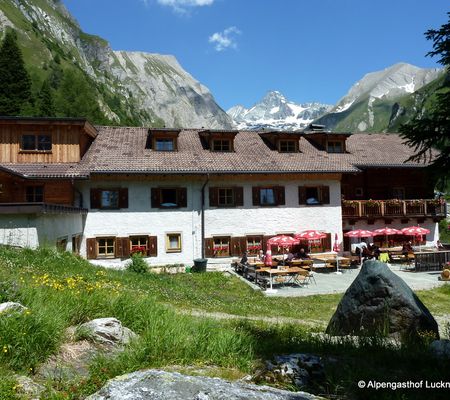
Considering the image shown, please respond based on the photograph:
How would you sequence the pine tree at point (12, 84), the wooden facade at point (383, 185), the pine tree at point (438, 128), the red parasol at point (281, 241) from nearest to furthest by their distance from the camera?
the pine tree at point (438, 128) → the red parasol at point (281, 241) → the wooden facade at point (383, 185) → the pine tree at point (12, 84)

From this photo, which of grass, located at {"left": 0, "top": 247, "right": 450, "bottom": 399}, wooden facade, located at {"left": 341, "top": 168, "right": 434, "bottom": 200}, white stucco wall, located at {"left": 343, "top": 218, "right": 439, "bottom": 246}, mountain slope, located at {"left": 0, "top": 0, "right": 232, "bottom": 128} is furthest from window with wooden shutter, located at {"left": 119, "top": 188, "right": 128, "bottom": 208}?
mountain slope, located at {"left": 0, "top": 0, "right": 232, "bottom": 128}

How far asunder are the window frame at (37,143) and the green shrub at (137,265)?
25.7ft

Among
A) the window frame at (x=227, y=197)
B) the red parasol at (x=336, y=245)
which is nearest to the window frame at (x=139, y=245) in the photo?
the window frame at (x=227, y=197)

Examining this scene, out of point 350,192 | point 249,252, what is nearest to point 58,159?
point 249,252

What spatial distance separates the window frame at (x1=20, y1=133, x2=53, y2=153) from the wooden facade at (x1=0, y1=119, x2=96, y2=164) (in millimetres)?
57

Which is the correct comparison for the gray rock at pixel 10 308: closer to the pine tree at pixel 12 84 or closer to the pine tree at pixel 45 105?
the pine tree at pixel 12 84

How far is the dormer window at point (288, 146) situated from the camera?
27.9 metres

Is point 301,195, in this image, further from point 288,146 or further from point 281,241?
point 281,241

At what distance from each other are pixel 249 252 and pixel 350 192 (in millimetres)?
10101

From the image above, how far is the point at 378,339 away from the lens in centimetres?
730

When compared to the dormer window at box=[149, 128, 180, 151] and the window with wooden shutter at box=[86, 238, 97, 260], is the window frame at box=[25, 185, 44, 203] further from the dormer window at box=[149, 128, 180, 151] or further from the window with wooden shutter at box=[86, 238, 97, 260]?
the dormer window at box=[149, 128, 180, 151]

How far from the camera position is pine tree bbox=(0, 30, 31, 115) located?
2387 inches

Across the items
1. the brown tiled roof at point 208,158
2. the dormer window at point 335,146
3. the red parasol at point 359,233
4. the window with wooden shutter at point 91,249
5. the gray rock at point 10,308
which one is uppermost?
the dormer window at point 335,146

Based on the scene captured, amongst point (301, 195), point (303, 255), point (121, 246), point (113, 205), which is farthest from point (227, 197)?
point (121, 246)
